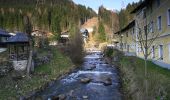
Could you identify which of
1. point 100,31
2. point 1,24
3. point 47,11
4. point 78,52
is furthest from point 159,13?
point 47,11

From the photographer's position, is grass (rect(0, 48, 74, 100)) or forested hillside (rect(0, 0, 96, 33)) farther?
forested hillside (rect(0, 0, 96, 33))

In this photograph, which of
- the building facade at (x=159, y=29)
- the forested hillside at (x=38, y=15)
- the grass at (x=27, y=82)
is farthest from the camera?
the forested hillside at (x=38, y=15)

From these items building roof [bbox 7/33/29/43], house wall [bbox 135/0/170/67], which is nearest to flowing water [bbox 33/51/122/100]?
house wall [bbox 135/0/170/67]

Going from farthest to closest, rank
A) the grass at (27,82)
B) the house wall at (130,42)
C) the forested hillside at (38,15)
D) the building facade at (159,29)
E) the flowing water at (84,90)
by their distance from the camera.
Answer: the forested hillside at (38,15), the house wall at (130,42), the building facade at (159,29), the flowing water at (84,90), the grass at (27,82)

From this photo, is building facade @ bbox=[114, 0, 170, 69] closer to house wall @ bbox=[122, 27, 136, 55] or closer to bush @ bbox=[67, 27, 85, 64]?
house wall @ bbox=[122, 27, 136, 55]

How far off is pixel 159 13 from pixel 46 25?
85360 mm

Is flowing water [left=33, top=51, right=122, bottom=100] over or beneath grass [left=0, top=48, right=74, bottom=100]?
beneath

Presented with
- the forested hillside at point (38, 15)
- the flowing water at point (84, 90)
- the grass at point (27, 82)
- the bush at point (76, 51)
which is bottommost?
the flowing water at point (84, 90)

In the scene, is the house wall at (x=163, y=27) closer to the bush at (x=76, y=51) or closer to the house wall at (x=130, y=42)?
the house wall at (x=130, y=42)

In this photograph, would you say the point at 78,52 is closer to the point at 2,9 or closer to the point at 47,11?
the point at 47,11

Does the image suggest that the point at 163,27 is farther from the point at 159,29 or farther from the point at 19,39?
the point at 19,39

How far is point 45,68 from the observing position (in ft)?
109

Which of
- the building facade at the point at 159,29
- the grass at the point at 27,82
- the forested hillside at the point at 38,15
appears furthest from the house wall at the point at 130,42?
the forested hillside at the point at 38,15

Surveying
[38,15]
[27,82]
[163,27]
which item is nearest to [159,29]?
[163,27]
